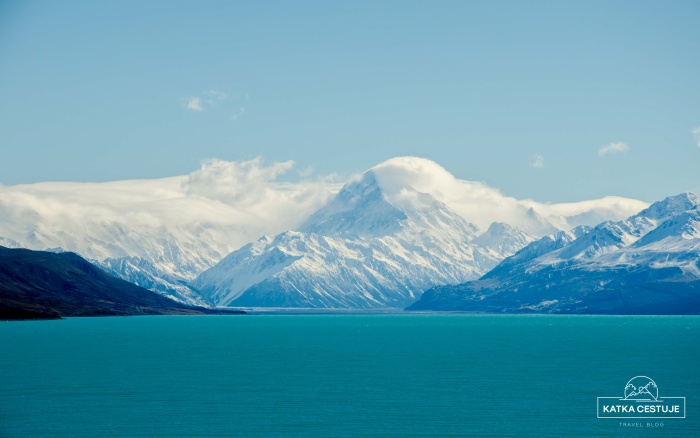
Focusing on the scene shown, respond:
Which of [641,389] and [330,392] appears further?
[641,389]

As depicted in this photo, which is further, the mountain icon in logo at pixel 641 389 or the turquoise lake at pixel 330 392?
the mountain icon in logo at pixel 641 389

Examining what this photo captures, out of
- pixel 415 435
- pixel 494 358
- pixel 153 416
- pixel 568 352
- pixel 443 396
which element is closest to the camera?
pixel 415 435

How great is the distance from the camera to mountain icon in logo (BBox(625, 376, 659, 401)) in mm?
107250

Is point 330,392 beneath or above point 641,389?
beneath

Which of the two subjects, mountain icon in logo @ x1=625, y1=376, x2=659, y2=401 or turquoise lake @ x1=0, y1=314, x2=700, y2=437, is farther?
mountain icon in logo @ x1=625, y1=376, x2=659, y2=401

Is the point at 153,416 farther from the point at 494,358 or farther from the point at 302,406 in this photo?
the point at 494,358

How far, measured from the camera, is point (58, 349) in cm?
18075

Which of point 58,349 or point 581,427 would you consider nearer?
point 581,427

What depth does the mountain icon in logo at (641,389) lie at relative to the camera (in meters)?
107

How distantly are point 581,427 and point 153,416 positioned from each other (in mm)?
42791

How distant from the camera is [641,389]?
Answer: 4537 inches

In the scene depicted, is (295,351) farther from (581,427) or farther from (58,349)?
(581,427)

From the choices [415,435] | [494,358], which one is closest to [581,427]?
[415,435]

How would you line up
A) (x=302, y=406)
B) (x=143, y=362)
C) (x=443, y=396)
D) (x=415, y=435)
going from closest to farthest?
1. (x=415, y=435)
2. (x=302, y=406)
3. (x=443, y=396)
4. (x=143, y=362)
